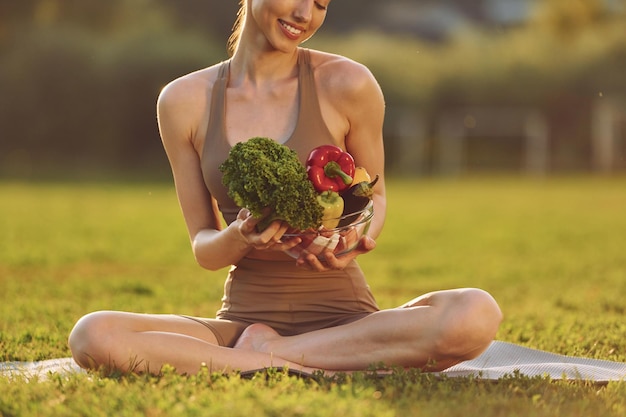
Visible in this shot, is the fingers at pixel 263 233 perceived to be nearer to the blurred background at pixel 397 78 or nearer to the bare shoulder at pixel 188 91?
the bare shoulder at pixel 188 91

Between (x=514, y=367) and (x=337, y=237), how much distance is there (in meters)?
1.13

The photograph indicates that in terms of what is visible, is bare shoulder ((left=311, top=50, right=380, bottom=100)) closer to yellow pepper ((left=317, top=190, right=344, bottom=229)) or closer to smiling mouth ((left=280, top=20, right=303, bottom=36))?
smiling mouth ((left=280, top=20, right=303, bottom=36))

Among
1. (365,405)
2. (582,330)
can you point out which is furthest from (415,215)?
(365,405)

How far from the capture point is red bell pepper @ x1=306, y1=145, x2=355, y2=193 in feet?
13.9

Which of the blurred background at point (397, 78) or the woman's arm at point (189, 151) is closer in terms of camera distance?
the woman's arm at point (189, 151)

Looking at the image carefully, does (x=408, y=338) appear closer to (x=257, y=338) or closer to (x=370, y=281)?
(x=257, y=338)

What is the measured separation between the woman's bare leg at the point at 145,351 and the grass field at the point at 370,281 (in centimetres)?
12

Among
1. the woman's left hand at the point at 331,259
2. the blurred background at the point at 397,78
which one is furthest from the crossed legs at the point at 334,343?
the blurred background at the point at 397,78

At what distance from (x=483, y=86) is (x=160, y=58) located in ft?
32.9

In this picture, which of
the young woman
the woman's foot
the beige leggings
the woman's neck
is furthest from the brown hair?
the woman's foot

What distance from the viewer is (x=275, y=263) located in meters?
4.67

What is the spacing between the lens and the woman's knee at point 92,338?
4.31 metres

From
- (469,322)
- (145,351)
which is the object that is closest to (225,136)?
(145,351)

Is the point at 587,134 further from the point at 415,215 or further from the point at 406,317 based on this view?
Result: the point at 406,317
